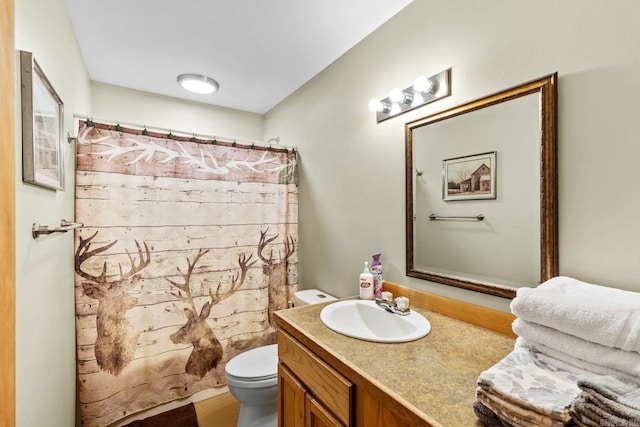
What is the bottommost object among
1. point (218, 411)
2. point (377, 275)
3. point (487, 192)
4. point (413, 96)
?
point (218, 411)

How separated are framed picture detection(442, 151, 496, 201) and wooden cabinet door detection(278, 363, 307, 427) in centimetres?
104

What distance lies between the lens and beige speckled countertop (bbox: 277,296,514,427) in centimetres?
74

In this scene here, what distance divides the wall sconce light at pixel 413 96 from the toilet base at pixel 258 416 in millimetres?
1772

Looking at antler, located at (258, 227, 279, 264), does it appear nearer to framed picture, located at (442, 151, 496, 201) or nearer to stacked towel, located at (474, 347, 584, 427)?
framed picture, located at (442, 151, 496, 201)

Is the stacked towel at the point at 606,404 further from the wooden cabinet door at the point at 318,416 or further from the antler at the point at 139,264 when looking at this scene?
the antler at the point at 139,264

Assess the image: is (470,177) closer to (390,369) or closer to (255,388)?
(390,369)

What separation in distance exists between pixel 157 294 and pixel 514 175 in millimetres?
2073

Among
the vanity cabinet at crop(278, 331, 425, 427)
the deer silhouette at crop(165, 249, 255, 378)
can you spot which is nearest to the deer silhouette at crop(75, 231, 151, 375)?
the deer silhouette at crop(165, 249, 255, 378)

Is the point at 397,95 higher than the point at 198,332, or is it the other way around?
the point at 397,95

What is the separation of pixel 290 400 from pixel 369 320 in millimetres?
500

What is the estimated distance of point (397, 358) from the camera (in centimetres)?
97

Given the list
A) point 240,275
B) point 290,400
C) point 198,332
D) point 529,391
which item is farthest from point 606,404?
point 198,332

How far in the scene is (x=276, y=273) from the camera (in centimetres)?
236

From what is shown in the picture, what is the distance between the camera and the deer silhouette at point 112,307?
171cm
